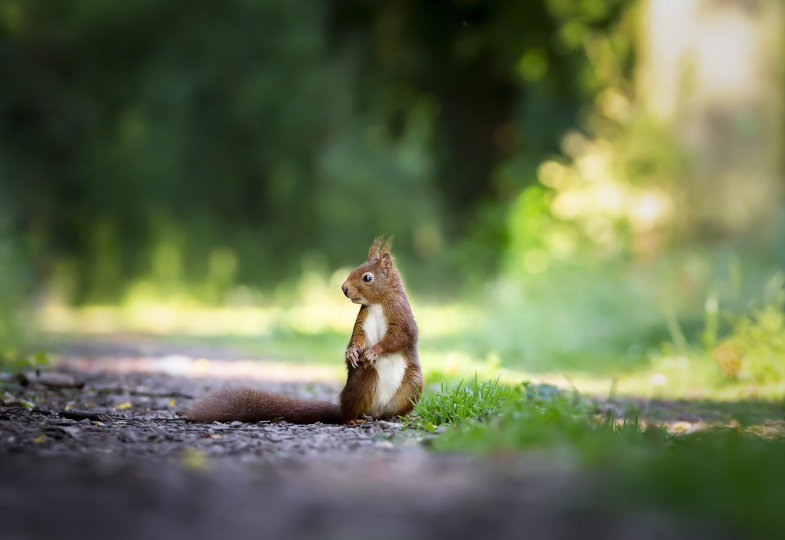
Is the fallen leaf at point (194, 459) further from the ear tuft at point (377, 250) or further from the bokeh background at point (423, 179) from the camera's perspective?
the bokeh background at point (423, 179)

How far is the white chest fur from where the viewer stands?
5.20m

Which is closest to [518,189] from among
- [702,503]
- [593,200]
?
[593,200]

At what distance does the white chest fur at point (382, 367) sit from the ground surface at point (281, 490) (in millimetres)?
460

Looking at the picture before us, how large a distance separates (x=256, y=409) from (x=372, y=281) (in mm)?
945

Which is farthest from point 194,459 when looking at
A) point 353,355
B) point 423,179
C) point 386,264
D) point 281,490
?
point 423,179

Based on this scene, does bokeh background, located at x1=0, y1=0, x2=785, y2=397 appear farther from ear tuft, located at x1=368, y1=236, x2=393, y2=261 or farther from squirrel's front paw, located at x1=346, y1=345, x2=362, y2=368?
squirrel's front paw, located at x1=346, y1=345, x2=362, y2=368

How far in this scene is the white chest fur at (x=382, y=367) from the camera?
17.1 feet

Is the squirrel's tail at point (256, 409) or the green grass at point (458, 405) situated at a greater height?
the green grass at point (458, 405)

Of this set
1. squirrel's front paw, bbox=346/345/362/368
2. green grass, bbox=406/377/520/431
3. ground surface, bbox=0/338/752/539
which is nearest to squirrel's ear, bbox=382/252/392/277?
squirrel's front paw, bbox=346/345/362/368

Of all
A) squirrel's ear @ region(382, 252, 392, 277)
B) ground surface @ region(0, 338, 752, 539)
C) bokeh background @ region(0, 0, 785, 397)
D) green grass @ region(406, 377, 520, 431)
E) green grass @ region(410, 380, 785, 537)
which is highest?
bokeh background @ region(0, 0, 785, 397)

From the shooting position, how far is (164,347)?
1172cm

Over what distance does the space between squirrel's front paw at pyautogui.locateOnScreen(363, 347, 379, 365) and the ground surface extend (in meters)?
0.45

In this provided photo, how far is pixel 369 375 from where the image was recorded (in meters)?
5.20

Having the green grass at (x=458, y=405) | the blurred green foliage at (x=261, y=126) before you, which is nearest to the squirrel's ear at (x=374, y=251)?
the green grass at (x=458, y=405)
